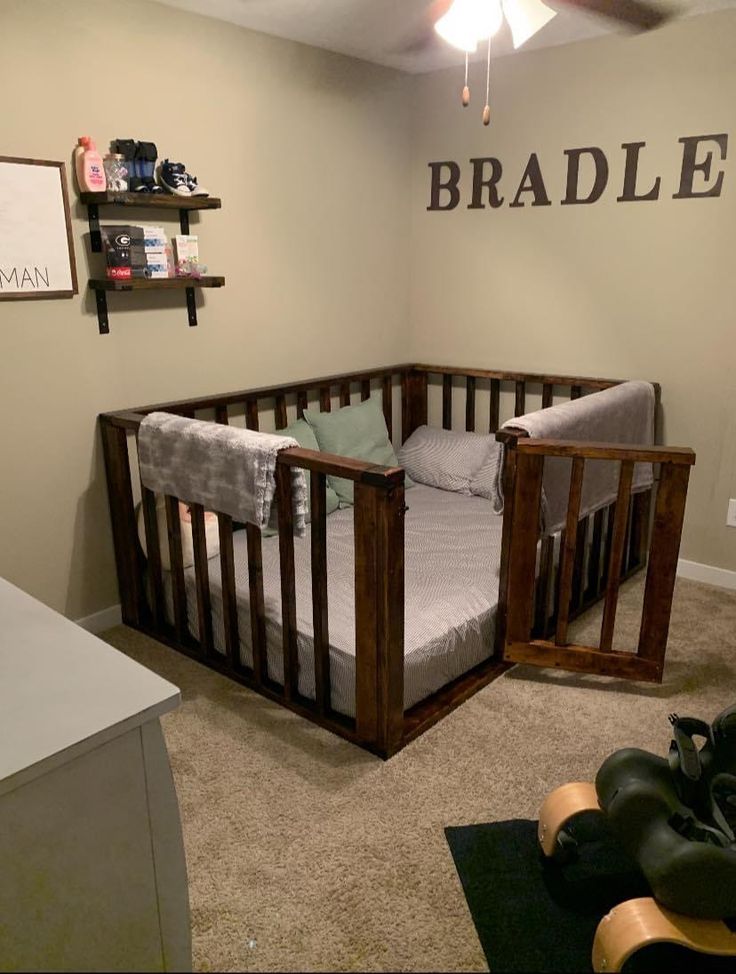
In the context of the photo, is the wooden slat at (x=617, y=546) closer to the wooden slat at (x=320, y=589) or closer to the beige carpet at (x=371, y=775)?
the beige carpet at (x=371, y=775)

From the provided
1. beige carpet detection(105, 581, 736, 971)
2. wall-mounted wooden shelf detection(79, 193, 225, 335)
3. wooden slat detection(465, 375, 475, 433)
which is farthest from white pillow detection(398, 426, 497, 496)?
wall-mounted wooden shelf detection(79, 193, 225, 335)

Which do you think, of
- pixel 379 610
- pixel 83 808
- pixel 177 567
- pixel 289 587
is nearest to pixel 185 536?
pixel 177 567

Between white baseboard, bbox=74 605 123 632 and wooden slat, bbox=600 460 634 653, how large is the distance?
1.75m

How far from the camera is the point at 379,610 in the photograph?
1.90 metres

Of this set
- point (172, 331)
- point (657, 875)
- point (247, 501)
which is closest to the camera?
point (657, 875)

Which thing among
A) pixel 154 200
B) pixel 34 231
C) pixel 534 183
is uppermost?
pixel 534 183

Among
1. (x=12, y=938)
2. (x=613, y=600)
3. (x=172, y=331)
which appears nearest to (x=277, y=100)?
(x=172, y=331)

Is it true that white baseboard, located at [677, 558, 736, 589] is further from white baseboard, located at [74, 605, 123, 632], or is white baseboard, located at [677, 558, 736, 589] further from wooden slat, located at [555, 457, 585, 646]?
white baseboard, located at [74, 605, 123, 632]

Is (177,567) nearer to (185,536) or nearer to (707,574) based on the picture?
Result: (185,536)

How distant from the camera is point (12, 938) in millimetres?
509

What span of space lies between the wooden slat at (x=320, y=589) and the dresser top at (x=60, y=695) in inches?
32.5

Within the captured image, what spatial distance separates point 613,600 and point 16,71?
94.9 inches

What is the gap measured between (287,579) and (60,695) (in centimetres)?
109

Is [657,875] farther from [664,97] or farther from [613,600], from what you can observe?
[664,97]
